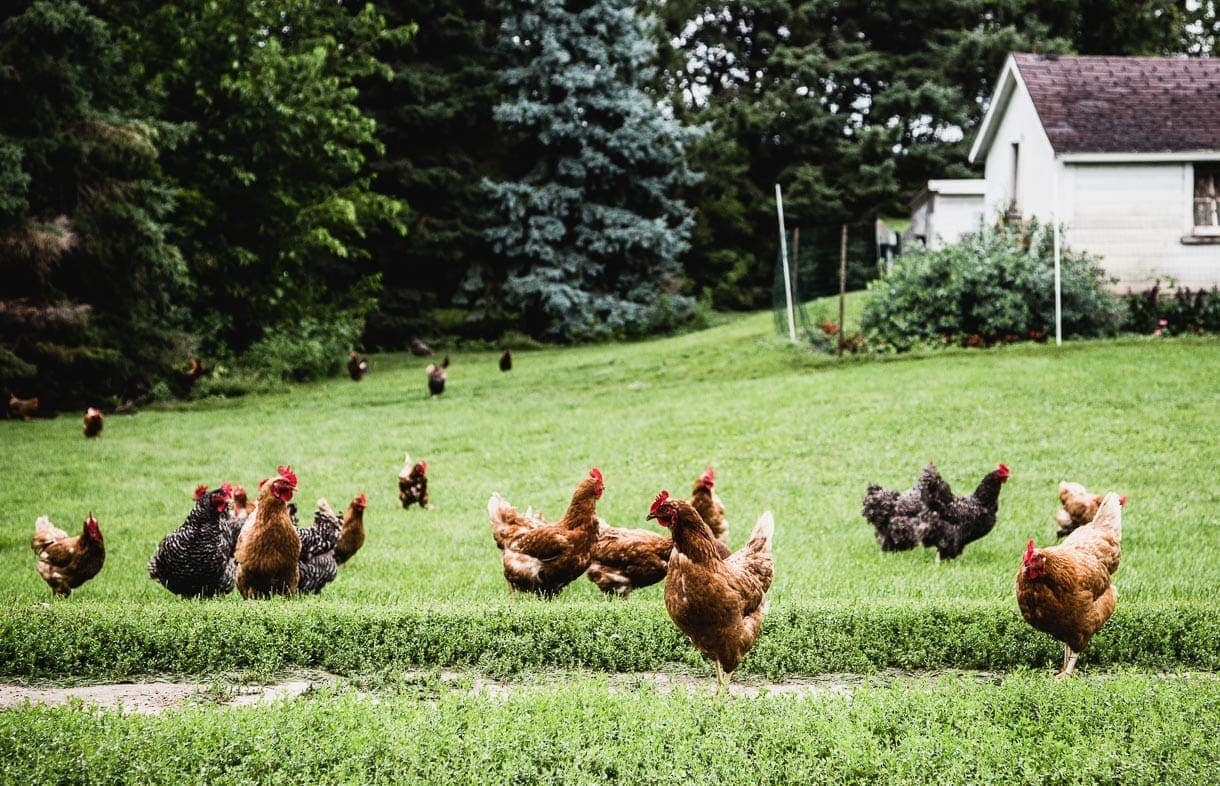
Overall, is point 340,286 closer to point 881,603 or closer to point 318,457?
point 318,457

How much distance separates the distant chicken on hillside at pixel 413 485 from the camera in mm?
11930

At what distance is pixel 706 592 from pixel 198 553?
4.24 metres

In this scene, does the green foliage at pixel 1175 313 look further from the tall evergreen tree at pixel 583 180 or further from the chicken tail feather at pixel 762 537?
the chicken tail feather at pixel 762 537

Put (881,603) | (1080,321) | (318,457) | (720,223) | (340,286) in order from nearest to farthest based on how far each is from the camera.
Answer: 1. (881,603)
2. (318,457)
3. (1080,321)
4. (340,286)
5. (720,223)

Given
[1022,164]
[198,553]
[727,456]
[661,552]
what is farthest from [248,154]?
[661,552]

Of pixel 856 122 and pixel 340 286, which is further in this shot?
pixel 856 122

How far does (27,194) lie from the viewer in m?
20.9

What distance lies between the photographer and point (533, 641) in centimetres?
679

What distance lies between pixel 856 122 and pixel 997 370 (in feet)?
97.3

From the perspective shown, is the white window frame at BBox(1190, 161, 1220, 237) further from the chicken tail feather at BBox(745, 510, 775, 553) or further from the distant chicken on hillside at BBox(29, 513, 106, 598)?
the distant chicken on hillside at BBox(29, 513, 106, 598)

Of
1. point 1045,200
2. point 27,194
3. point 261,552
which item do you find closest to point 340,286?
point 27,194

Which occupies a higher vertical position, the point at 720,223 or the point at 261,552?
the point at 720,223

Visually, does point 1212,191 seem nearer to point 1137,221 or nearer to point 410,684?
point 1137,221

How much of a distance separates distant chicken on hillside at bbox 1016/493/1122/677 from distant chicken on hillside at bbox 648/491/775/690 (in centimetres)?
167
